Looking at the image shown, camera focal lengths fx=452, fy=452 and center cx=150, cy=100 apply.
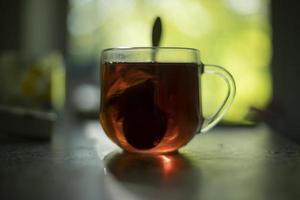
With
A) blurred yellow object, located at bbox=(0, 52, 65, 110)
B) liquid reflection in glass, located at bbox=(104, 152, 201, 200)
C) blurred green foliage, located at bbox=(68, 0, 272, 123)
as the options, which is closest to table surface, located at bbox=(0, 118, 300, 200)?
liquid reflection in glass, located at bbox=(104, 152, 201, 200)

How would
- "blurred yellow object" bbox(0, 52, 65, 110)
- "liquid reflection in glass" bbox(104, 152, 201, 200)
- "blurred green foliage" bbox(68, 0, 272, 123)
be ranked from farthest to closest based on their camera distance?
"blurred green foliage" bbox(68, 0, 272, 123) → "blurred yellow object" bbox(0, 52, 65, 110) → "liquid reflection in glass" bbox(104, 152, 201, 200)

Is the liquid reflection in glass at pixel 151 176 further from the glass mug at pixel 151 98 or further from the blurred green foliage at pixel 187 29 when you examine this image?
the blurred green foliage at pixel 187 29

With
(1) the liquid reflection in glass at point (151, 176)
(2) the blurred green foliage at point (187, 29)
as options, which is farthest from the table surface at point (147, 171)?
(2) the blurred green foliage at point (187, 29)

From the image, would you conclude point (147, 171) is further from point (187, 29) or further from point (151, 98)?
point (187, 29)

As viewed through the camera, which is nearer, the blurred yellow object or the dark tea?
→ the dark tea

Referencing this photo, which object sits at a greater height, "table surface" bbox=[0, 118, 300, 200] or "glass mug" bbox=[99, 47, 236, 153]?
"glass mug" bbox=[99, 47, 236, 153]

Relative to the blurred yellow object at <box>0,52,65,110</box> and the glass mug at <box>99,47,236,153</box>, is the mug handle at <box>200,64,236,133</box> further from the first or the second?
the blurred yellow object at <box>0,52,65,110</box>

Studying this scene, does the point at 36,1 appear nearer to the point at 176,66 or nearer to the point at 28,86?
the point at 28,86
